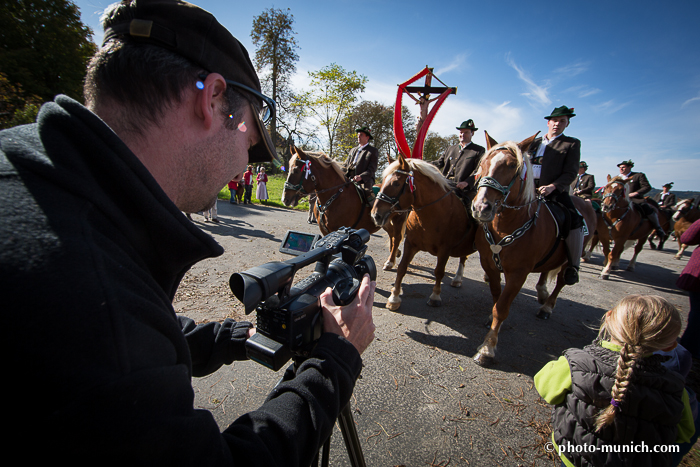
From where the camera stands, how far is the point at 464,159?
6.20 metres

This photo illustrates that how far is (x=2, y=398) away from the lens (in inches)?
17.6

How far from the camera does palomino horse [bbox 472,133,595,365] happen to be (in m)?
3.45

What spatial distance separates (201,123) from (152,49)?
10.7 inches

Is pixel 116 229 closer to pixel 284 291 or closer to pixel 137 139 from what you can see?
pixel 137 139

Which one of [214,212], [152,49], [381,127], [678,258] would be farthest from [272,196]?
[678,258]

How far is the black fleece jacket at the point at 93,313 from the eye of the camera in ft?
1.51

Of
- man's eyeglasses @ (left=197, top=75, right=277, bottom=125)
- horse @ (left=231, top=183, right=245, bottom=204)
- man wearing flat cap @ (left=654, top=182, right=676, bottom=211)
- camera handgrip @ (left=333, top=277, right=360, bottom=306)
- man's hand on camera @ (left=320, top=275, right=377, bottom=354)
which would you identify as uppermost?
man wearing flat cap @ (left=654, top=182, right=676, bottom=211)

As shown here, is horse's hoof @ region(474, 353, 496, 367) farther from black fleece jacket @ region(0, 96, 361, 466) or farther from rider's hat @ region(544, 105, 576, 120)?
rider's hat @ region(544, 105, 576, 120)

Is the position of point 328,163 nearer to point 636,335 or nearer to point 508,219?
point 508,219

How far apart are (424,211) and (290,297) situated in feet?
13.2

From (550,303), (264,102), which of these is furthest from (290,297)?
(550,303)

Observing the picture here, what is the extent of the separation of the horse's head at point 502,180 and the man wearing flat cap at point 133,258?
2742 millimetres

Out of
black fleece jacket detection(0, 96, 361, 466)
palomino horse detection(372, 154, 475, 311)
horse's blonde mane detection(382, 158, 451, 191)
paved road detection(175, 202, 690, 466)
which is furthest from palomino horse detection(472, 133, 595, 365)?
black fleece jacket detection(0, 96, 361, 466)

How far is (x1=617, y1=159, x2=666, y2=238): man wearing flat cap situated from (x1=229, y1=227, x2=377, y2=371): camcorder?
41.1 feet
